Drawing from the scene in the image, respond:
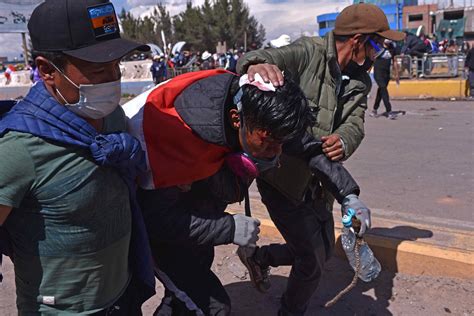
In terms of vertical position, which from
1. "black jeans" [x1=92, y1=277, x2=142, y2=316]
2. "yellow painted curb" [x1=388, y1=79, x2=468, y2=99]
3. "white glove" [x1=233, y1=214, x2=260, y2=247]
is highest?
"white glove" [x1=233, y1=214, x2=260, y2=247]

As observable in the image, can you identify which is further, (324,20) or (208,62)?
(324,20)

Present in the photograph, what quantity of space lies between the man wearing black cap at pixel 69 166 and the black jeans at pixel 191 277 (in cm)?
57

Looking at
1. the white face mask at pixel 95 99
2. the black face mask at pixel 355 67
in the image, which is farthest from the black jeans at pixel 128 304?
the black face mask at pixel 355 67

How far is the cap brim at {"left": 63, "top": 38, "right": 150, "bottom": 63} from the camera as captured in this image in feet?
5.42

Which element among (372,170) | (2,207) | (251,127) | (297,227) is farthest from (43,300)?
(372,170)

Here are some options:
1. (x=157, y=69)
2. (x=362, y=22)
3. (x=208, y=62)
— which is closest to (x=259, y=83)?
(x=362, y=22)

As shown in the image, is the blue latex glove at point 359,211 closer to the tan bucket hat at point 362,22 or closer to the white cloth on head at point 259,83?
the white cloth on head at point 259,83

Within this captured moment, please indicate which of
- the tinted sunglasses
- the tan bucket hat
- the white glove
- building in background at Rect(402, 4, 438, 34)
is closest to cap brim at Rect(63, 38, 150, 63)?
the white glove

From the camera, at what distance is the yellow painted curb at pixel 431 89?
1429cm

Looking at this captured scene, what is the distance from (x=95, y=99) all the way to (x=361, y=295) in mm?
2538

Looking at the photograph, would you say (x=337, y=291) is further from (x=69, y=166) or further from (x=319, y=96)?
(x=69, y=166)

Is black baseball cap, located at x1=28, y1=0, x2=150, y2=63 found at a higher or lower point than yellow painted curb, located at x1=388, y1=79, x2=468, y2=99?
higher

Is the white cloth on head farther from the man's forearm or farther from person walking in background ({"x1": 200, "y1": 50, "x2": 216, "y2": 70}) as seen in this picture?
person walking in background ({"x1": 200, "y1": 50, "x2": 216, "y2": 70})

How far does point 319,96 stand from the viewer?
9.62 ft
